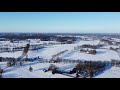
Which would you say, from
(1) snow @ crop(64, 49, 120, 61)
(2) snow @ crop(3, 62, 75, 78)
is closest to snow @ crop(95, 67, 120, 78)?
(1) snow @ crop(64, 49, 120, 61)

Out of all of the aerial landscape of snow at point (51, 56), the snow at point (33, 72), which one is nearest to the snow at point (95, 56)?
the aerial landscape of snow at point (51, 56)

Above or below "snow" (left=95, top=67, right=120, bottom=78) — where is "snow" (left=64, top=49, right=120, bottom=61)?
above

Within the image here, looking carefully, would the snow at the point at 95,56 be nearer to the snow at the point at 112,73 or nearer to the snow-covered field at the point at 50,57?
the snow-covered field at the point at 50,57

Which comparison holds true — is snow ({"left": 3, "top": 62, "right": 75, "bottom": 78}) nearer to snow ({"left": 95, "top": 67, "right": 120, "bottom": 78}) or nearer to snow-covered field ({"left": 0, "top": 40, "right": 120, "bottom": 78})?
snow-covered field ({"left": 0, "top": 40, "right": 120, "bottom": 78})

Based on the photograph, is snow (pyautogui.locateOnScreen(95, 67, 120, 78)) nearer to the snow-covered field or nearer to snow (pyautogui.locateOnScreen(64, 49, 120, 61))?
the snow-covered field

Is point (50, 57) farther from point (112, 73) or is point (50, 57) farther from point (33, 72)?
point (112, 73)

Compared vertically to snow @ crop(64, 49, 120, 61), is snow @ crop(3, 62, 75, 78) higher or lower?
lower

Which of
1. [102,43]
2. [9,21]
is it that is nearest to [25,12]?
[9,21]

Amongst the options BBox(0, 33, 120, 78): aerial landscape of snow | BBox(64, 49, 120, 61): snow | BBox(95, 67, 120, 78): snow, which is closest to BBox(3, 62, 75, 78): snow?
BBox(0, 33, 120, 78): aerial landscape of snow

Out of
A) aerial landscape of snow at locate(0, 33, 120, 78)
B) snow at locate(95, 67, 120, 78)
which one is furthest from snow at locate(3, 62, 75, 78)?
snow at locate(95, 67, 120, 78)
